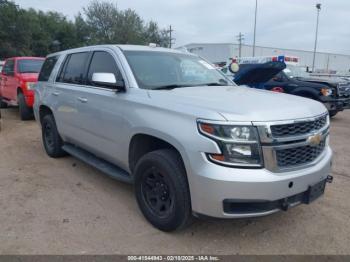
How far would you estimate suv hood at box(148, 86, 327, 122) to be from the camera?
2.88 m

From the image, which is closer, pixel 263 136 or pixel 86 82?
pixel 263 136

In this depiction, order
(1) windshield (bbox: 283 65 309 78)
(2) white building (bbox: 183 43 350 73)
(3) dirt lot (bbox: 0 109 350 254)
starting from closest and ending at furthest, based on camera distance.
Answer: (3) dirt lot (bbox: 0 109 350 254) → (1) windshield (bbox: 283 65 309 78) → (2) white building (bbox: 183 43 350 73)

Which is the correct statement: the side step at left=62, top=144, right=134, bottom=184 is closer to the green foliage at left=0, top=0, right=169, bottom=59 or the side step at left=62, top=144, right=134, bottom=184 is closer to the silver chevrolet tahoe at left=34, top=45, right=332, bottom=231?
the silver chevrolet tahoe at left=34, top=45, right=332, bottom=231

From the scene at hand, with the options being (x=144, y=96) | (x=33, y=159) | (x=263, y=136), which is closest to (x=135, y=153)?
(x=144, y=96)

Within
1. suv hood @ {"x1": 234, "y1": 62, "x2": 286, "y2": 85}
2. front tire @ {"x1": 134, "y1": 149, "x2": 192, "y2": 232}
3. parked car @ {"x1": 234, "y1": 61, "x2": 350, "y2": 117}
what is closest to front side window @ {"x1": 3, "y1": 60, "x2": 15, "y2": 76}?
suv hood @ {"x1": 234, "y1": 62, "x2": 286, "y2": 85}

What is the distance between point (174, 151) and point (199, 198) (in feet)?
1.83

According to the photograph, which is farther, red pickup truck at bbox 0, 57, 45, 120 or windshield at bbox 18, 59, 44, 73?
windshield at bbox 18, 59, 44, 73

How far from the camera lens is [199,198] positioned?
294cm

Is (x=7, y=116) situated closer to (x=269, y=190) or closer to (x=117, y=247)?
(x=117, y=247)

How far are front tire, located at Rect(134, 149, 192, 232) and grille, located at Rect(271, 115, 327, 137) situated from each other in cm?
88

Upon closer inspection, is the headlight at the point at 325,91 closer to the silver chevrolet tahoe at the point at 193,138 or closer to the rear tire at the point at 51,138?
the silver chevrolet tahoe at the point at 193,138

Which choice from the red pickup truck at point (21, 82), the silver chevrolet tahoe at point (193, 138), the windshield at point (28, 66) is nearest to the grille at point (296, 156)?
the silver chevrolet tahoe at point (193, 138)

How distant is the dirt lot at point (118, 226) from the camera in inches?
126

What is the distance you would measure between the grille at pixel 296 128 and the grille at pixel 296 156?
135mm
